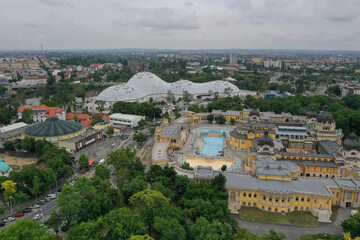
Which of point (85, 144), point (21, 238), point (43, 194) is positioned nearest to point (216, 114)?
point (85, 144)

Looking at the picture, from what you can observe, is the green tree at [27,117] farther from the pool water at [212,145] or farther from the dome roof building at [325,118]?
the dome roof building at [325,118]

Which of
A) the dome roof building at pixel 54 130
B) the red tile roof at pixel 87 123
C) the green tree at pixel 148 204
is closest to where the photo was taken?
the green tree at pixel 148 204

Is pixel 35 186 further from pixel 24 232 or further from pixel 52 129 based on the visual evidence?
pixel 52 129

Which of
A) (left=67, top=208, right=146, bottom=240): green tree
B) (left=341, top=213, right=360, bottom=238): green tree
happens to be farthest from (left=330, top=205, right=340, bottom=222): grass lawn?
(left=67, top=208, right=146, bottom=240): green tree

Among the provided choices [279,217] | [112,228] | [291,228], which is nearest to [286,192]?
[279,217]

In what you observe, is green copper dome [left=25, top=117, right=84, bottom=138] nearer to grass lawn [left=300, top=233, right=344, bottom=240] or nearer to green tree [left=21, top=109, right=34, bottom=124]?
green tree [left=21, top=109, right=34, bottom=124]

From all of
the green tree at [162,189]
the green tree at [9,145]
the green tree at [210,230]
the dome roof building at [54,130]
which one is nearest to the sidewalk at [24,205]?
the green tree at [162,189]

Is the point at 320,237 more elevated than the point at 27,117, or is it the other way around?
the point at 27,117
